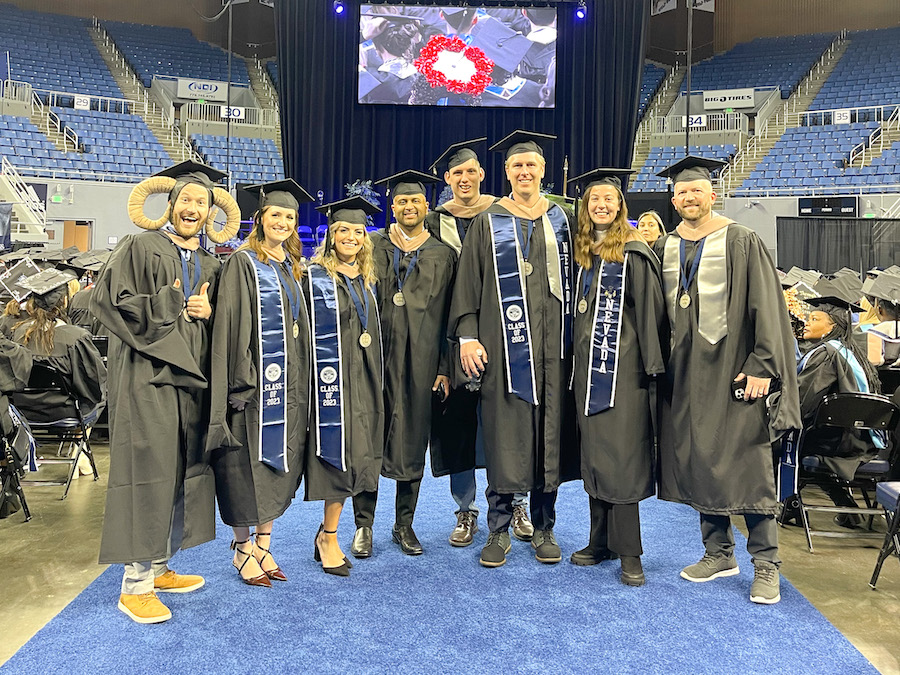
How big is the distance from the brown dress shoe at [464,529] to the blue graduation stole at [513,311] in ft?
2.66

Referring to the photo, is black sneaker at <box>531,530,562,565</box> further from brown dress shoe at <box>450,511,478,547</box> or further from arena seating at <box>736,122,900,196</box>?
arena seating at <box>736,122,900,196</box>

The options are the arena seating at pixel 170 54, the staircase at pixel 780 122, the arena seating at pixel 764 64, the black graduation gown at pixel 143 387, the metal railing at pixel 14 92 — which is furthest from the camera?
the arena seating at pixel 170 54

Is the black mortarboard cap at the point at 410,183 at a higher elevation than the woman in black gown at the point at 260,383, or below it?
higher

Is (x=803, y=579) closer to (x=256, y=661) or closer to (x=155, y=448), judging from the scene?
(x=256, y=661)

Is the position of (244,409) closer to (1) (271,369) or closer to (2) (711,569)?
(1) (271,369)

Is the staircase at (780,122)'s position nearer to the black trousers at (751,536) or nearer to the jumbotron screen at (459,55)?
the jumbotron screen at (459,55)

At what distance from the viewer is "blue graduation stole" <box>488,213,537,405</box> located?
3061 mm

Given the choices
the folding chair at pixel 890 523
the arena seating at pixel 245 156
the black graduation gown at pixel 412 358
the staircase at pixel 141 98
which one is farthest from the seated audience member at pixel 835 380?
the staircase at pixel 141 98

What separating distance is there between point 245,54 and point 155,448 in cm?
2066

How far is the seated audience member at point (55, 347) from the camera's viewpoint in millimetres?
3982

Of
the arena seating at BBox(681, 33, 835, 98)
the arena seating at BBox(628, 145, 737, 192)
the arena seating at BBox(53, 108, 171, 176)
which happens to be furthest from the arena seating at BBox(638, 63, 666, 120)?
the arena seating at BBox(53, 108, 171, 176)

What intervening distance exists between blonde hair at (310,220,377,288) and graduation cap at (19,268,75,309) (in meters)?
1.77

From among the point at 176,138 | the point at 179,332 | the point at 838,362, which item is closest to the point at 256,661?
the point at 179,332

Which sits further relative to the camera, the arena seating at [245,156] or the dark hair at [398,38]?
the arena seating at [245,156]
